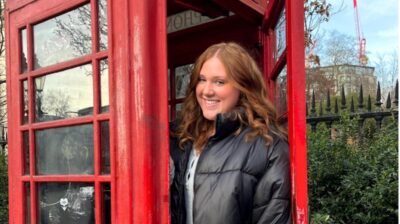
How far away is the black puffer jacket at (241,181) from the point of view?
1.66 m

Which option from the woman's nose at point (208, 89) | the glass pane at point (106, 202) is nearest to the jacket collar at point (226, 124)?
the woman's nose at point (208, 89)

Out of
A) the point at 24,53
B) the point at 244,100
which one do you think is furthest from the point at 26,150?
the point at 244,100

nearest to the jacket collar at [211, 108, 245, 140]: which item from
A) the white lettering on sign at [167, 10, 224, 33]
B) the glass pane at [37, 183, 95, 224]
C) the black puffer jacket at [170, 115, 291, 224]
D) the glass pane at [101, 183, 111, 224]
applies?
the black puffer jacket at [170, 115, 291, 224]

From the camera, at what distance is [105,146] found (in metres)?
1.85

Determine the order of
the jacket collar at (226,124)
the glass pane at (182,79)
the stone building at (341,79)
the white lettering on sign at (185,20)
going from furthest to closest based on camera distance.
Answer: the stone building at (341,79)
the glass pane at (182,79)
the white lettering on sign at (185,20)
the jacket collar at (226,124)

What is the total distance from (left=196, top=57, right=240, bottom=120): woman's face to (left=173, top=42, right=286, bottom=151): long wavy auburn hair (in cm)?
2

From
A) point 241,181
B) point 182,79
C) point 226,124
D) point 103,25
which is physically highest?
point 103,25

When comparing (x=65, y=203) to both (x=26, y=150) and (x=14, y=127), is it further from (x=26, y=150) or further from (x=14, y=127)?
(x=14, y=127)

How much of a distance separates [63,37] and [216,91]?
0.82 meters

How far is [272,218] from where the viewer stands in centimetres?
163

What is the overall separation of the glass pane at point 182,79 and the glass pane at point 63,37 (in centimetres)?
115

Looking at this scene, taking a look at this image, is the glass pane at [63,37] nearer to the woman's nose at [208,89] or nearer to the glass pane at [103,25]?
the glass pane at [103,25]

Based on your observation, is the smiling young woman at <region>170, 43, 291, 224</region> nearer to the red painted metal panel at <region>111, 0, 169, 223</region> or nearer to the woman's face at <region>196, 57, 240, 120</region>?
the woman's face at <region>196, 57, 240, 120</region>

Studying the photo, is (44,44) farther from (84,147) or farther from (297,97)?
(297,97)
